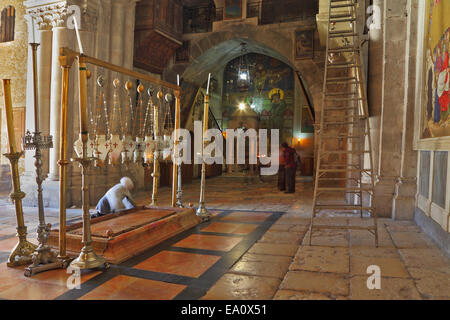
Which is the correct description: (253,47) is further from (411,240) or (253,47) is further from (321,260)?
(321,260)

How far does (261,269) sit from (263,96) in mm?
15380

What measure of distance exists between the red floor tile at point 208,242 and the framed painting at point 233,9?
8425mm

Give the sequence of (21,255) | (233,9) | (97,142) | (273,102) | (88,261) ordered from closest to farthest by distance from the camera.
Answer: (88,261) < (21,255) < (97,142) < (233,9) < (273,102)

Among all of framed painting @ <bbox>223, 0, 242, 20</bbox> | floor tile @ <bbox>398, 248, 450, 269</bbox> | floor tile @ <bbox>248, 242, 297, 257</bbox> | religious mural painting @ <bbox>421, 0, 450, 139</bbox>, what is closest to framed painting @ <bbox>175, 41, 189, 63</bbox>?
framed painting @ <bbox>223, 0, 242, 20</bbox>

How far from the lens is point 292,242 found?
4.51 metres

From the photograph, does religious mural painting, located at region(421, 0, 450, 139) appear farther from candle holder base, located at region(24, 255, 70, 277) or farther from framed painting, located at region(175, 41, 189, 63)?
framed painting, located at region(175, 41, 189, 63)

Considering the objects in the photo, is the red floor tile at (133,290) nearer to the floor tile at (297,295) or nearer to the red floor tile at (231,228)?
the floor tile at (297,295)

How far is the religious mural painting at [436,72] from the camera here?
13.8 feet

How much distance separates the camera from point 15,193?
11.5ft

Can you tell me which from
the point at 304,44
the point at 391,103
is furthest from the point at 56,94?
the point at 304,44

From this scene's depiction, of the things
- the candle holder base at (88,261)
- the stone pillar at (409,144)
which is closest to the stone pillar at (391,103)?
the stone pillar at (409,144)
